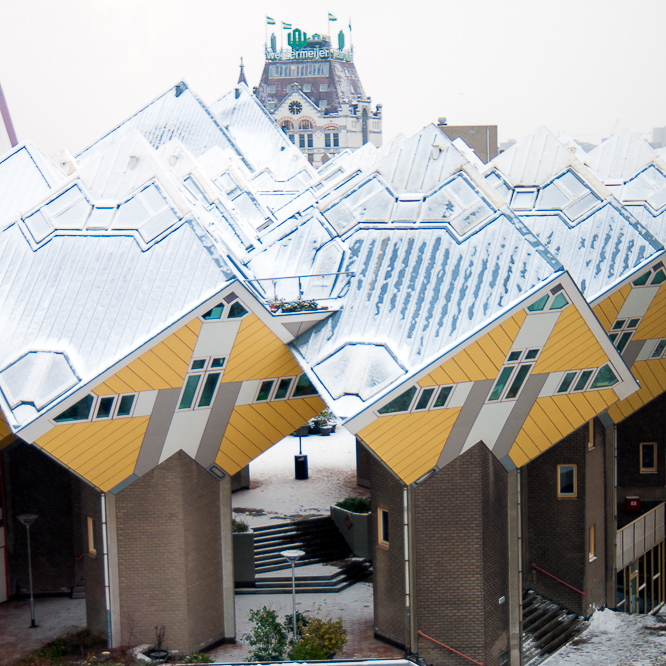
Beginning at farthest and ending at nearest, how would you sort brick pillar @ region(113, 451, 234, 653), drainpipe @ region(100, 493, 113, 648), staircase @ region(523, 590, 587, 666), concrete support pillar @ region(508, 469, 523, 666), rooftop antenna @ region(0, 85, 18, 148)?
rooftop antenna @ region(0, 85, 18, 148)
staircase @ region(523, 590, 587, 666)
concrete support pillar @ region(508, 469, 523, 666)
brick pillar @ region(113, 451, 234, 653)
drainpipe @ region(100, 493, 113, 648)

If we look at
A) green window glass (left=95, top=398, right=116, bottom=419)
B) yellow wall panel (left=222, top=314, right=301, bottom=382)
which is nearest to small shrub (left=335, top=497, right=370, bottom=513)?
yellow wall panel (left=222, top=314, right=301, bottom=382)

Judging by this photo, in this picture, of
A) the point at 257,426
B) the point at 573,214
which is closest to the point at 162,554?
the point at 257,426

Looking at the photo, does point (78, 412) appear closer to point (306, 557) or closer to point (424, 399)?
point (424, 399)

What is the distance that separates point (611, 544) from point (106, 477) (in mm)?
17564

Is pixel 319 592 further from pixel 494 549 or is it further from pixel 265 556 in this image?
pixel 494 549

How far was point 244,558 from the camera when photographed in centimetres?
3161

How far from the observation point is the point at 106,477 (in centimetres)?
2488

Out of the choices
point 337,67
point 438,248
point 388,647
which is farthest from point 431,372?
point 337,67

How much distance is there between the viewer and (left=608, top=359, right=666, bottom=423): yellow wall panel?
3350 centimetres

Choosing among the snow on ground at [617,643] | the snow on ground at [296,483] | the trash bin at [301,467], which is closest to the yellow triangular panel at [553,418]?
the snow on ground at [617,643]

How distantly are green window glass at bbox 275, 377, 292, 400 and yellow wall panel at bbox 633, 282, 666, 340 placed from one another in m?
12.3

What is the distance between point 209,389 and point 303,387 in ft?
10.1

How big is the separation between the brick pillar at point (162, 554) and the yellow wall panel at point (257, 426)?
97cm

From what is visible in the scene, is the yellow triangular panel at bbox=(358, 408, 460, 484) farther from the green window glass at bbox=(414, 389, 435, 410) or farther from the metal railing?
the metal railing
